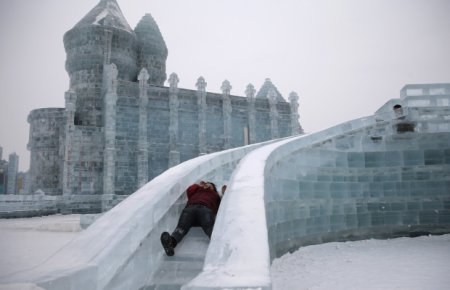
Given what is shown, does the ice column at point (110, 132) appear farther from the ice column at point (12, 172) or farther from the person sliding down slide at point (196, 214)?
the ice column at point (12, 172)

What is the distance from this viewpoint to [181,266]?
3533 millimetres

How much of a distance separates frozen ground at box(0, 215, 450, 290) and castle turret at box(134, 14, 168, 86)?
20.9 metres

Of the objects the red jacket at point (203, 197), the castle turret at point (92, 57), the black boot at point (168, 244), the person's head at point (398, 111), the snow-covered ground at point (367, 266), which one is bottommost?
the snow-covered ground at point (367, 266)

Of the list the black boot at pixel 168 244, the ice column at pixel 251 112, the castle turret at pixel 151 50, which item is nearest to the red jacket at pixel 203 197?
the black boot at pixel 168 244

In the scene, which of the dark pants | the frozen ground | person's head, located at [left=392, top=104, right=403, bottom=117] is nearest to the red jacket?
the dark pants

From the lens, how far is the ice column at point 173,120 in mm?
20938

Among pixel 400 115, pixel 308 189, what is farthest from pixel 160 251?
pixel 400 115

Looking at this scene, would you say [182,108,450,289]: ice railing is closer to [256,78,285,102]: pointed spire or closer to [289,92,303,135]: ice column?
[289,92,303,135]: ice column

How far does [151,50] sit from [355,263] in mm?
25059

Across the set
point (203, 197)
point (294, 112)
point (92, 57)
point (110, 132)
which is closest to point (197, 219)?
point (203, 197)

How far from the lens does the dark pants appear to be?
3926mm

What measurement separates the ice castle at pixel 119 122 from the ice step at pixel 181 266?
1473cm

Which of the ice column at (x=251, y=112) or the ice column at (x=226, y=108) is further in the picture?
the ice column at (x=251, y=112)

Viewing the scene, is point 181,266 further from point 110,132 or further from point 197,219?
point 110,132
